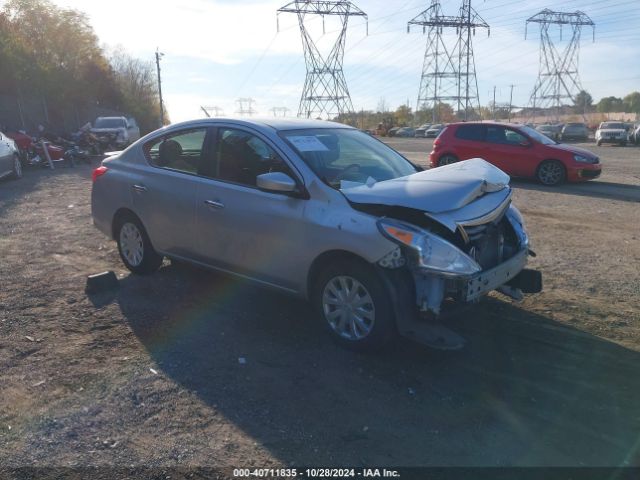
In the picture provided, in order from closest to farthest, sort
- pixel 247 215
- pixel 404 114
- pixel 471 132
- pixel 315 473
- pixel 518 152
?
pixel 315 473 → pixel 247 215 → pixel 518 152 → pixel 471 132 → pixel 404 114

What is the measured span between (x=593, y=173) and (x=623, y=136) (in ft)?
87.3

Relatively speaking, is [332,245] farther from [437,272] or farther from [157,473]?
[157,473]

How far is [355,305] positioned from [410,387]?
74 centimetres

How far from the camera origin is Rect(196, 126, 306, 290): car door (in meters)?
4.72

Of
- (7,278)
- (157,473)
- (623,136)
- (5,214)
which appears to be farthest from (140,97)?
(157,473)

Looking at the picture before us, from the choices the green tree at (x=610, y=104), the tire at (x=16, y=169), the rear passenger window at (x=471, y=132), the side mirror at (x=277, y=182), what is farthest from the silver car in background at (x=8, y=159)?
the green tree at (x=610, y=104)

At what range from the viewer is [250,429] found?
347 cm

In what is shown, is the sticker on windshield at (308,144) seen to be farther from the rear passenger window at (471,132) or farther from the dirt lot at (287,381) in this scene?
the rear passenger window at (471,132)

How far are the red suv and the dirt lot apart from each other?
8.19m

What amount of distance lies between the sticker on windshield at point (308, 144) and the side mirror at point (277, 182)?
40 centimetres

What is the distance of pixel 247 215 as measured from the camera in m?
4.97

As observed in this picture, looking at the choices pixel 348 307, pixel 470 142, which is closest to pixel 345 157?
pixel 348 307

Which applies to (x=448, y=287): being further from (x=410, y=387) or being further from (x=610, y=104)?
(x=610, y=104)

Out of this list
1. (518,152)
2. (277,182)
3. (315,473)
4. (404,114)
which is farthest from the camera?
(404,114)
